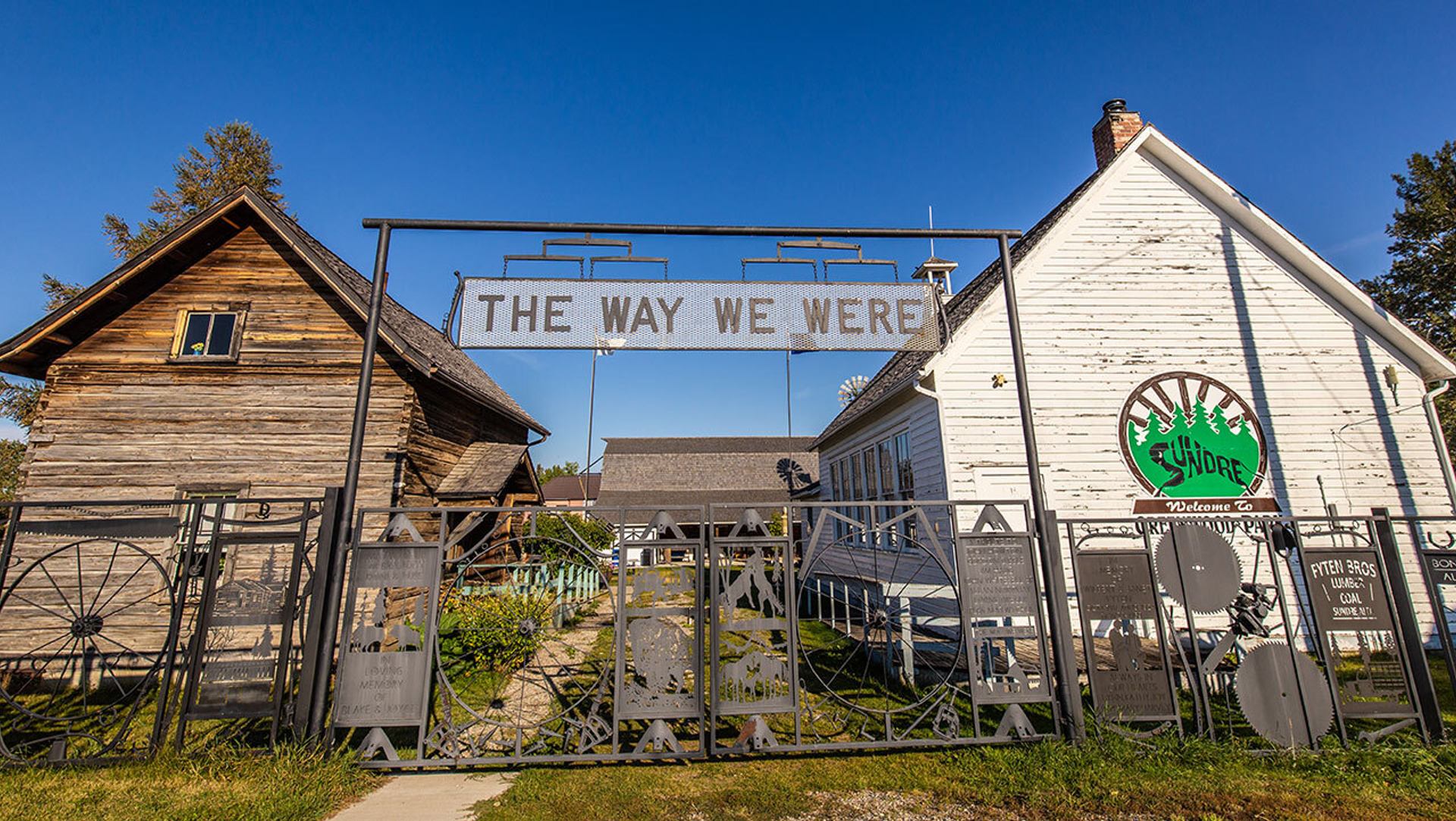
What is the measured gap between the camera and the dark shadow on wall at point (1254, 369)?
9523mm

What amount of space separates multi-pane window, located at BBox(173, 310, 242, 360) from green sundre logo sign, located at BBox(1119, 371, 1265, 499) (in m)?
15.1

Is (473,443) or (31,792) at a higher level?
(473,443)

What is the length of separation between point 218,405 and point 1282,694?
1426 centimetres

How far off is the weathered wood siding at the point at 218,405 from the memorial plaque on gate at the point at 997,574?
9096 mm

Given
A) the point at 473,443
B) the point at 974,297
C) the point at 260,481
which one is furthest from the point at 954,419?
the point at 260,481

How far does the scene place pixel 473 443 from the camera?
1317 centimetres

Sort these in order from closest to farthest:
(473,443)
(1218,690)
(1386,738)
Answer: (1386,738) → (1218,690) → (473,443)

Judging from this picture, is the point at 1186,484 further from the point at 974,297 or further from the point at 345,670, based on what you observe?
the point at 345,670

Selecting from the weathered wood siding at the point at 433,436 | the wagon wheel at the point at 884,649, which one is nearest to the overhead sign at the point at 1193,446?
the wagon wheel at the point at 884,649

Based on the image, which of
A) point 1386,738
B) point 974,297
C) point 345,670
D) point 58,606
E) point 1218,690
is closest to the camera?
point 345,670

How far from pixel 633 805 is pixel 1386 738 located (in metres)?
6.22

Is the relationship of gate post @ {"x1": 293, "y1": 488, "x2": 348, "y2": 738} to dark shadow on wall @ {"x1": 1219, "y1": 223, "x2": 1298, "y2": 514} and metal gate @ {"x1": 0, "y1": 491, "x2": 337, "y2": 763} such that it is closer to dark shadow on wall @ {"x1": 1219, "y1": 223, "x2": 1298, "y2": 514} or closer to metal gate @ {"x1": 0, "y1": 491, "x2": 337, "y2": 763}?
metal gate @ {"x1": 0, "y1": 491, "x2": 337, "y2": 763}

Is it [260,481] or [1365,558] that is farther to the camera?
[260,481]

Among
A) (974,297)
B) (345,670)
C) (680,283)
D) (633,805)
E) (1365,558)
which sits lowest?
(633,805)
